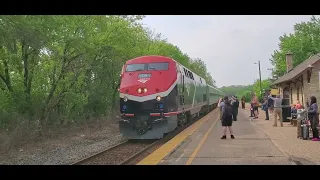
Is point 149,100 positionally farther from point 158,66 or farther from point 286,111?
point 286,111

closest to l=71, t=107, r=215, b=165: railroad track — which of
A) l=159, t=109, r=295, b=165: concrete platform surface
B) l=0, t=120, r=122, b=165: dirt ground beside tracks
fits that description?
l=0, t=120, r=122, b=165: dirt ground beside tracks

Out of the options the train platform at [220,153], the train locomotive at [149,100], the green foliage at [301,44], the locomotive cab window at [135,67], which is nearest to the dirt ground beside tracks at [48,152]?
the train locomotive at [149,100]

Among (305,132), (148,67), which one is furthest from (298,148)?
(148,67)

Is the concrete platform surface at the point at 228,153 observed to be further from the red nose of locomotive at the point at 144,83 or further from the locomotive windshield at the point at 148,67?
the locomotive windshield at the point at 148,67

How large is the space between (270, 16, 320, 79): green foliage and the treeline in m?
33.6

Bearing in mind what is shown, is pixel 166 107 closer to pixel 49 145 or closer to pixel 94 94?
pixel 49 145

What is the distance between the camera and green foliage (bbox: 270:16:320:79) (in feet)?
175

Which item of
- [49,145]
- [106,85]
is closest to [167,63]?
[49,145]

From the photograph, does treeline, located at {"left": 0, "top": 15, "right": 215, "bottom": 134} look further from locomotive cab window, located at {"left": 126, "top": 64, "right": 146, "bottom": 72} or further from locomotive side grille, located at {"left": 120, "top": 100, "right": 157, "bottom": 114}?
locomotive side grille, located at {"left": 120, "top": 100, "right": 157, "bottom": 114}

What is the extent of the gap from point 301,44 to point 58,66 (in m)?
43.2

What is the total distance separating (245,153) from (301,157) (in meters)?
1.63

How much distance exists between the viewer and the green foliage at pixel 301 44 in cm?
5328

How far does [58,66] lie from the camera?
22359 millimetres
